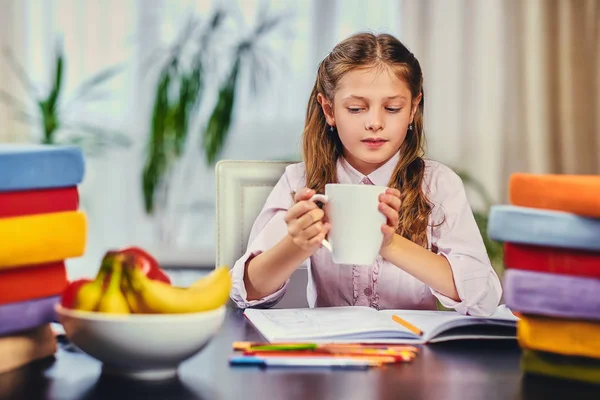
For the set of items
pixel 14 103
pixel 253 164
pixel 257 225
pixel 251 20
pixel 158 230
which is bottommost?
pixel 158 230

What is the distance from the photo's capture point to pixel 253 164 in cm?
172

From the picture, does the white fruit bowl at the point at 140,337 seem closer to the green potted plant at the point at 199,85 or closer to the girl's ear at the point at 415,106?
the girl's ear at the point at 415,106

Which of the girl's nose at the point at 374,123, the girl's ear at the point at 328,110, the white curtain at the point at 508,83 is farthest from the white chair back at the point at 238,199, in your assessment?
the white curtain at the point at 508,83

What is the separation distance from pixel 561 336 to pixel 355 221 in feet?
1.05

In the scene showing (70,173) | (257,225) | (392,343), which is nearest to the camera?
(70,173)

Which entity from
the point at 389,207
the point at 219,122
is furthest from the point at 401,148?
the point at 219,122

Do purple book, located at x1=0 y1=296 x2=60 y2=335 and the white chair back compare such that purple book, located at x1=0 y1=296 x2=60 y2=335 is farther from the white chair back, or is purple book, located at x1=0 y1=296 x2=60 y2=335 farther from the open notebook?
the white chair back

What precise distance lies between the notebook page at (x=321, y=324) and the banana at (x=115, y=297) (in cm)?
24

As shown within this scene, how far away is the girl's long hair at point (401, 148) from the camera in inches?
65.6

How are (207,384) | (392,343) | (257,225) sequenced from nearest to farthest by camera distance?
(207,384) < (392,343) < (257,225)

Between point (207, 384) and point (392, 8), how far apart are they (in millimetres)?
3170

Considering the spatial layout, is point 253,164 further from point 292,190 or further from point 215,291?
point 215,291

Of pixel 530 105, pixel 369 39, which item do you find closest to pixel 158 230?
pixel 530 105

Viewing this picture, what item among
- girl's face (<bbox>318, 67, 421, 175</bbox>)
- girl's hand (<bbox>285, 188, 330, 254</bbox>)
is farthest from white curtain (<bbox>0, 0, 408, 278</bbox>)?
girl's hand (<bbox>285, 188, 330, 254</bbox>)
